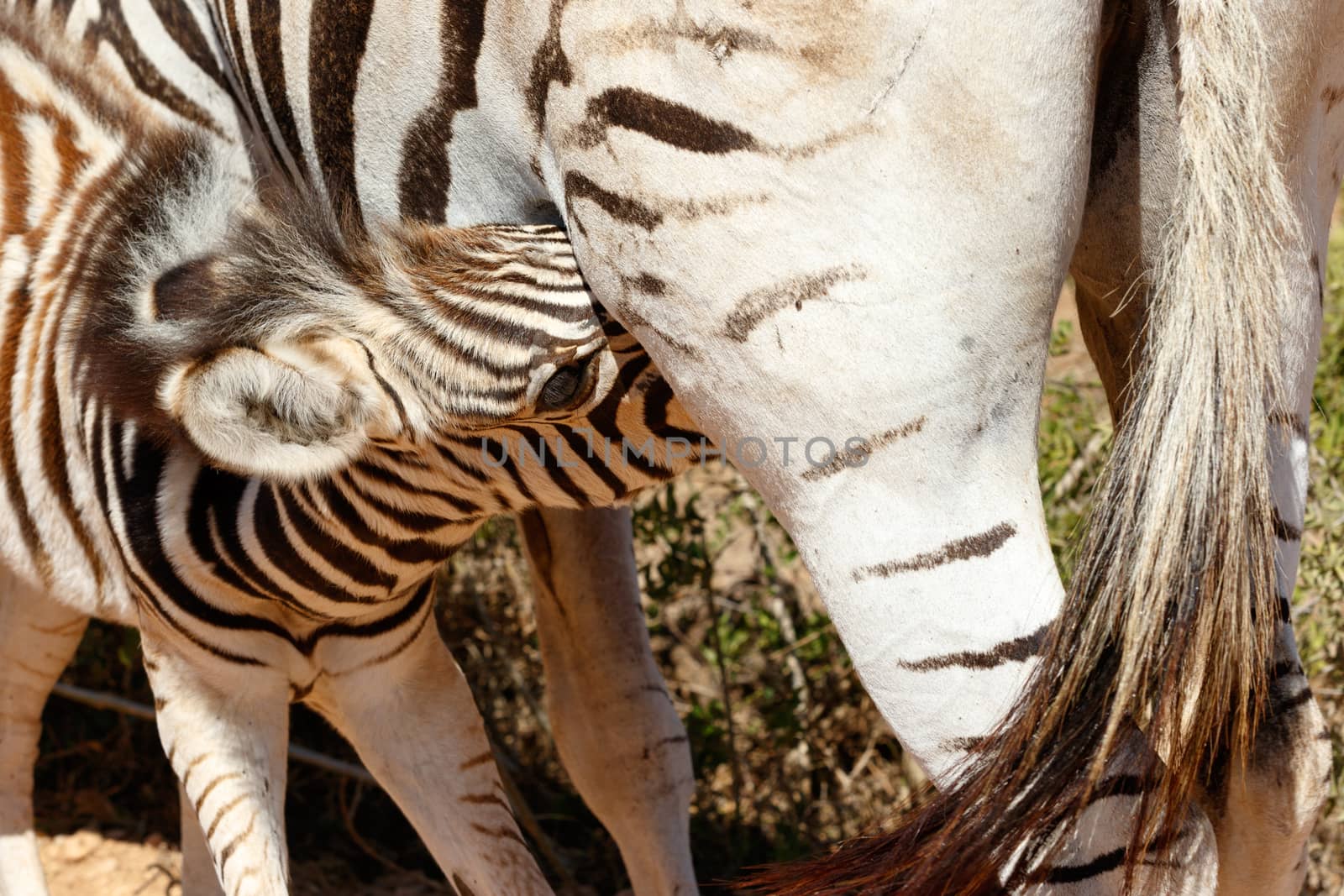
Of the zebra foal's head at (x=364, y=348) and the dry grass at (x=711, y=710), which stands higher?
the zebra foal's head at (x=364, y=348)

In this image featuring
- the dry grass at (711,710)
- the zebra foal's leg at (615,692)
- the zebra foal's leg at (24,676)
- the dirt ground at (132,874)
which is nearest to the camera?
the zebra foal's leg at (615,692)

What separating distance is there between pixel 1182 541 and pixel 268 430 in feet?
4.11

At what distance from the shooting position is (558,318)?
1969 mm

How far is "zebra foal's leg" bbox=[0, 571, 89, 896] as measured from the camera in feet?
10.6

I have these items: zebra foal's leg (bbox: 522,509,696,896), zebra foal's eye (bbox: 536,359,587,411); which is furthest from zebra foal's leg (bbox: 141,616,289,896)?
zebra foal's eye (bbox: 536,359,587,411)

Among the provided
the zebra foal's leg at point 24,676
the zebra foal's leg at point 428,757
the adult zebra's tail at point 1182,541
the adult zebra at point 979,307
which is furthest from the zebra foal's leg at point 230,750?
the adult zebra's tail at point 1182,541

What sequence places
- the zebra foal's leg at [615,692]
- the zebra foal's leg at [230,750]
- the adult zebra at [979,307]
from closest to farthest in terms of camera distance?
the adult zebra at [979,307] → the zebra foal's leg at [230,750] → the zebra foal's leg at [615,692]

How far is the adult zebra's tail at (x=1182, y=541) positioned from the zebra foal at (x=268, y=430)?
722mm

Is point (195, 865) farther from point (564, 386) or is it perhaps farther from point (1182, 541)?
point (1182, 541)

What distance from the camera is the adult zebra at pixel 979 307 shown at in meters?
1.53

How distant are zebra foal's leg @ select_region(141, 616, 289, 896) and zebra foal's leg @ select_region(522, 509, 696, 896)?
73 centimetres

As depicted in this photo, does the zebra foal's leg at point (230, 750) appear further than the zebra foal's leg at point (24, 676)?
No

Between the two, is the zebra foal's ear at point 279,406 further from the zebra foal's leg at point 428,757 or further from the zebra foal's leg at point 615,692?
the zebra foal's leg at point 615,692

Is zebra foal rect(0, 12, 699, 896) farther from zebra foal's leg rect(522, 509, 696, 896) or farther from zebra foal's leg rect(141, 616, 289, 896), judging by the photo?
zebra foal's leg rect(522, 509, 696, 896)
